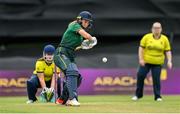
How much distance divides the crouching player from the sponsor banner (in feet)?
18.1

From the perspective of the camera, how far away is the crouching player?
15.0m

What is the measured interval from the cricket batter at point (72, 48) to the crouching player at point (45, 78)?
4.86 ft

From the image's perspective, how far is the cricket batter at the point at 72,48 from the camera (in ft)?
43.3

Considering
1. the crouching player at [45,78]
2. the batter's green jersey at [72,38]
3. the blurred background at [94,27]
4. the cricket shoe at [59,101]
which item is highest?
the blurred background at [94,27]

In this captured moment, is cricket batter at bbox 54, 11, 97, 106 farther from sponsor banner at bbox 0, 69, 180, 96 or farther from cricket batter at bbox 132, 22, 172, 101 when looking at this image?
sponsor banner at bbox 0, 69, 180, 96

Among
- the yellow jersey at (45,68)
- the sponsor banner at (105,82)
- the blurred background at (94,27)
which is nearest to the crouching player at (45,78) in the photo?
the yellow jersey at (45,68)

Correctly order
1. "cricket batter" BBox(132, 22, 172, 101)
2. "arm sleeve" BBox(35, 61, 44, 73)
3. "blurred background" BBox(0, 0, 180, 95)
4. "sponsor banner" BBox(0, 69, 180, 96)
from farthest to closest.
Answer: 1. "blurred background" BBox(0, 0, 180, 95)
2. "sponsor banner" BBox(0, 69, 180, 96)
3. "cricket batter" BBox(132, 22, 172, 101)
4. "arm sleeve" BBox(35, 61, 44, 73)

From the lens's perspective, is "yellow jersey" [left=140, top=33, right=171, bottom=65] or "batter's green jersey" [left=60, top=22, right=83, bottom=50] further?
"yellow jersey" [left=140, top=33, right=171, bottom=65]

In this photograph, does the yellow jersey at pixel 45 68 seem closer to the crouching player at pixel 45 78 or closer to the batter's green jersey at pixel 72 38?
the crouching player at pixel 45 78

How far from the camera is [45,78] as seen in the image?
50.6ft

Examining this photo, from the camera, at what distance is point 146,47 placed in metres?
16.8

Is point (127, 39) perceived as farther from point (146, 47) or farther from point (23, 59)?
point (146, 47)

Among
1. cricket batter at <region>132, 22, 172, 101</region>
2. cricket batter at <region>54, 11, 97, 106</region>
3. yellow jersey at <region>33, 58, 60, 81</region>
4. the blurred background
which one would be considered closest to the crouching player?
yellow jersey at <region>33, 58, 60, 81</region>

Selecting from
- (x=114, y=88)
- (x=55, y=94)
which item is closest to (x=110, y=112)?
(x=55, y=94)
